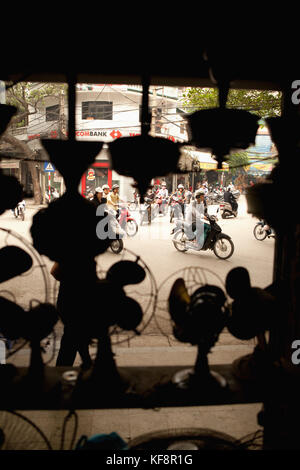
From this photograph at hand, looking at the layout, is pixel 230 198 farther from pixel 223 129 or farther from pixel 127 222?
pixel 223 129

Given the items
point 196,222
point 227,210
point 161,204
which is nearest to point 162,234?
point 196,222

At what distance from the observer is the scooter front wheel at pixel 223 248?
27.6 ft

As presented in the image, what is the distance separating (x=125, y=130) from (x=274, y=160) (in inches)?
902

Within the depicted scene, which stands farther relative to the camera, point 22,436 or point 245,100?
point 245,100

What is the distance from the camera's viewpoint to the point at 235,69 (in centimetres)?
126

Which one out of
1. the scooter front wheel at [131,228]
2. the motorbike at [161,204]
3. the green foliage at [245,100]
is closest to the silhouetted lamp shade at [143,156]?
the green foliage at [245,100]

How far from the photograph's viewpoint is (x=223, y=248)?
8430 mm

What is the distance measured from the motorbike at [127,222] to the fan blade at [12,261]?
962 cm

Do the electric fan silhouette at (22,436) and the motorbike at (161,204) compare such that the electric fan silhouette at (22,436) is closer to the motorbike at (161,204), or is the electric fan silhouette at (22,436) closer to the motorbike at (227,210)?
the motorbike at (227,210)

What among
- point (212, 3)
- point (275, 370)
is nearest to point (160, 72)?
point (212, 3)

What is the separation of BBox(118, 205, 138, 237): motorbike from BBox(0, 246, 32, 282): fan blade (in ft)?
31.5

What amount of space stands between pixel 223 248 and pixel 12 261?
291 inches

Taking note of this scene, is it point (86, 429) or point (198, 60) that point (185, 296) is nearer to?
point (198, 60)

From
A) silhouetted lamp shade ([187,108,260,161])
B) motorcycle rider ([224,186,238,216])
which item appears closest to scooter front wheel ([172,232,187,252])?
motorcycle rider ([224,186,238,216])
